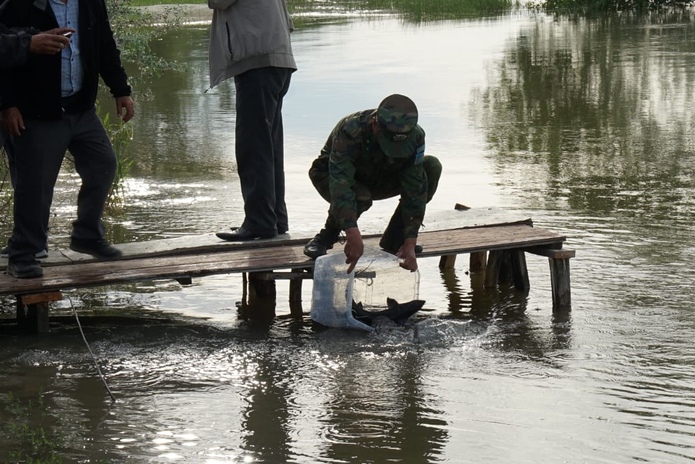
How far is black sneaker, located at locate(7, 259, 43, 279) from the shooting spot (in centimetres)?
625

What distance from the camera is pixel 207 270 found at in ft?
21.1

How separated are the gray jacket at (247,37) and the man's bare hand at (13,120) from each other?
127 centimetres

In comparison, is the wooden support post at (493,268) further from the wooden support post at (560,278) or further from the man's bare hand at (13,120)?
the man's bare hand at (13,120)

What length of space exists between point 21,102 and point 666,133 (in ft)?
27.1

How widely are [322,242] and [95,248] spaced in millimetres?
1238

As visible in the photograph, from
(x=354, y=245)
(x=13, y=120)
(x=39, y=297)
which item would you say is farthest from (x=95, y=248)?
(x=354, y=245)

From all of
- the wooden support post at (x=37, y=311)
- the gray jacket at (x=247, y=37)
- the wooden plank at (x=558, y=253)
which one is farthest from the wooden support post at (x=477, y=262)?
the wooden support post at (x=37, y=311)

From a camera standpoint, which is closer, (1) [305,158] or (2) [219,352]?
(2) [219,352]

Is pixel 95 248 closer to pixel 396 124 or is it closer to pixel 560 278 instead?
pixel 396 124

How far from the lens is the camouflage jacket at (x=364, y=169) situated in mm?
6207

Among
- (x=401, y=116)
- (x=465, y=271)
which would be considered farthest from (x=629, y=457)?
(x=465, y=271)

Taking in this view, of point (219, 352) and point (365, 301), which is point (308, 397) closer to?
point (219, 352)

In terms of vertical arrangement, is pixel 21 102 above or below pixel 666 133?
above

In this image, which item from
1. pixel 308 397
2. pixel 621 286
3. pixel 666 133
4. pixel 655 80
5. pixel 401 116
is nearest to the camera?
pixel 308 397
